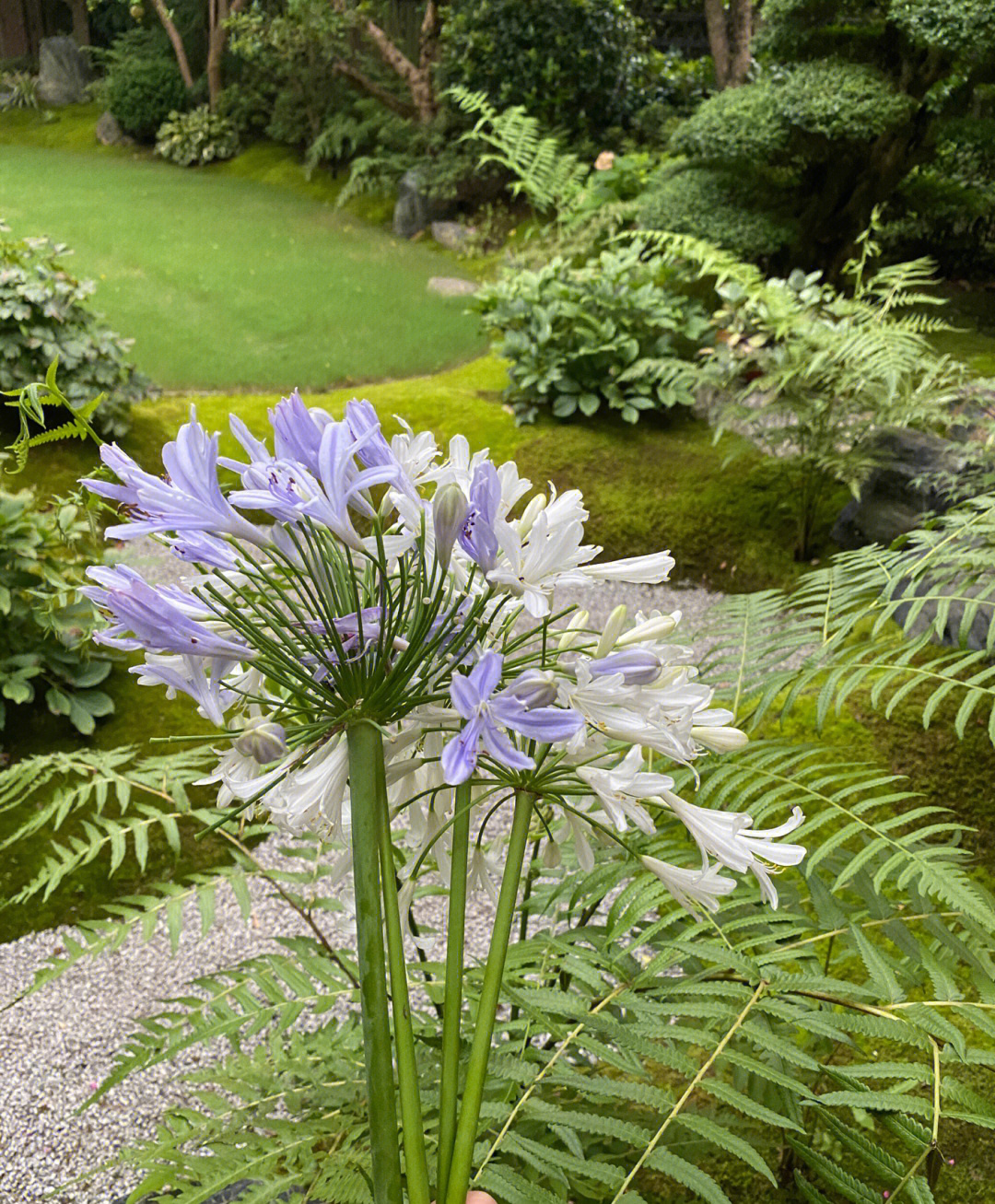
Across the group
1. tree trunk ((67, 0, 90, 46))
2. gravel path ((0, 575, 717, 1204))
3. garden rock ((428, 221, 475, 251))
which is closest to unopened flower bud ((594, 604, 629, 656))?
gravel path ((0, 575, 717, 1204))

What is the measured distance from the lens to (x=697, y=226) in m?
5.19

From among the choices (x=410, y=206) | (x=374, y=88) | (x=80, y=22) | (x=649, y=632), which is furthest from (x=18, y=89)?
(x=649, y=632)

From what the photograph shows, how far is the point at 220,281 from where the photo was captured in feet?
17.4

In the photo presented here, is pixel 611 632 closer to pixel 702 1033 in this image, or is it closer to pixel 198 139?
pixel 702 1033

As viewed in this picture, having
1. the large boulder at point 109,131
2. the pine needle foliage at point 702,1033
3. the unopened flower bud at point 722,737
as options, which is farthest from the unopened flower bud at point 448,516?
the large boulder at point 109,131

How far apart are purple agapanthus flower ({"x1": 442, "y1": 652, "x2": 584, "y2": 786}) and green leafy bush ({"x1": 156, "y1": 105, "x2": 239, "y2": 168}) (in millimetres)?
6118

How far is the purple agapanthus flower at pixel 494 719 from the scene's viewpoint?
0.51m

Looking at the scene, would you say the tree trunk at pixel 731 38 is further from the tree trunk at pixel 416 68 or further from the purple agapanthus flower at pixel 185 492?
the purple agapanthus flower at pixel 185 492

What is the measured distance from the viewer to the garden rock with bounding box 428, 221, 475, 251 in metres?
7.46

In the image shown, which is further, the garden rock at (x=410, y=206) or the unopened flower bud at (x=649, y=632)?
the garden rock at (x=410, y=206)

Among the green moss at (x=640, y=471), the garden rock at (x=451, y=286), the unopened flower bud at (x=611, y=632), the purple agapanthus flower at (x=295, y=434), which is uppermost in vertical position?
the purple agapanthus flower at (x=295, y=434)

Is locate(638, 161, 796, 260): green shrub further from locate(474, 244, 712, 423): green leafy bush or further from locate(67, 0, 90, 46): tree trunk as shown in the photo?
locate(67, 0, 90, 46): tree trunk

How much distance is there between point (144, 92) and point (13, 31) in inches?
44.6

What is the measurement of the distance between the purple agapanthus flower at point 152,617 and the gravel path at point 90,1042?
1196 millimetres
